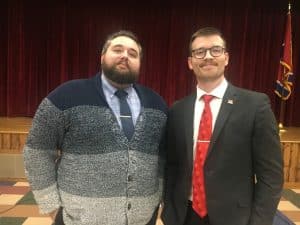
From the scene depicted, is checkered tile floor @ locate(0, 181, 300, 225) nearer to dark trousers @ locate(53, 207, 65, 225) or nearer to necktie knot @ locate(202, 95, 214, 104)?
dark trousers @ locate(53, 207, 65, 225)

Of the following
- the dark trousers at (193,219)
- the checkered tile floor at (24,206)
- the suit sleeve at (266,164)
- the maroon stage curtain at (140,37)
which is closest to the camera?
the suit sleeve at (266,164)

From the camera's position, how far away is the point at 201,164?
1570 millimetres

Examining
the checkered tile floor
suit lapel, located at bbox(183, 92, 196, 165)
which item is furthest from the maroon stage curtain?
suit lapel, located at bbox(183, 92, 196, 165)

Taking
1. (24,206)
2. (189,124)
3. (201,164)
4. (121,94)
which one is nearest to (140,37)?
(24,206)

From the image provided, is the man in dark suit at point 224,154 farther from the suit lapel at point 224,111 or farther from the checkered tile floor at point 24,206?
the checkered tile floor at point 24,206

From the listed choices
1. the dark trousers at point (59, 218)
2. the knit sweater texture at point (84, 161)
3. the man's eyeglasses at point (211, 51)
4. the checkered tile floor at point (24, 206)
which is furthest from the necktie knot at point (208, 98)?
the checkered tile floor at point (24, 206)

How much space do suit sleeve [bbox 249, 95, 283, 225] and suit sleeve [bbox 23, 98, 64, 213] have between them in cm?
83

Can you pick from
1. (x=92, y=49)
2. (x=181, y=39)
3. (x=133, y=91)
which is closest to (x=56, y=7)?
(x=92, y=49)

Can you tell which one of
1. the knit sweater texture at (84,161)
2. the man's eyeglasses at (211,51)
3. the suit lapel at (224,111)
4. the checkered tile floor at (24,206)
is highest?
the man's eyeglasses at (211,51)

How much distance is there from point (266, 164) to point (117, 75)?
74 centimetres

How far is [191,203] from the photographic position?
1.63 meters

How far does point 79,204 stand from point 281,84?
4735 mm

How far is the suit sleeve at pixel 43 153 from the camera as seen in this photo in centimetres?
157

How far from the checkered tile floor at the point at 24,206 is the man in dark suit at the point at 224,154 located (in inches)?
72.1
